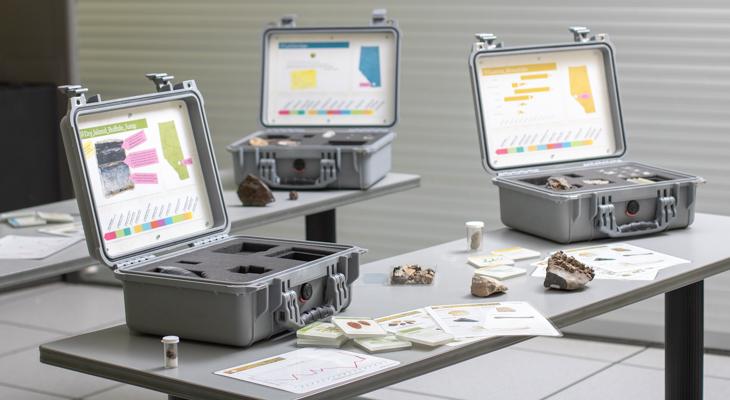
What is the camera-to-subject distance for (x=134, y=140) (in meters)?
2.54

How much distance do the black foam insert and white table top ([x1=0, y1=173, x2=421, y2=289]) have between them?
0.43 m

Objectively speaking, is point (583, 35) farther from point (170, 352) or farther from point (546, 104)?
point (170, 352)

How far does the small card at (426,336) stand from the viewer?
2.21m

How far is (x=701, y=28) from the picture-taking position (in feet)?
15.2

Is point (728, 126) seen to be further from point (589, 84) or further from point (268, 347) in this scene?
point (268, 347)

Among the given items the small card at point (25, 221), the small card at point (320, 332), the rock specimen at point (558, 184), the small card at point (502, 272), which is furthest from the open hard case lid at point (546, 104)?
the small card at point (25, 221)

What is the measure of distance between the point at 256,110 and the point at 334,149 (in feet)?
5.93

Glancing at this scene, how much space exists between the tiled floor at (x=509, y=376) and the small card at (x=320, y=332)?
1883 millimetres

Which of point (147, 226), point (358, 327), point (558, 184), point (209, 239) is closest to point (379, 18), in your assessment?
point (558, 184)

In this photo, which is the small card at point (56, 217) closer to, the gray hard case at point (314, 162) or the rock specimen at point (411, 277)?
the gray hard case at point (314, 162)

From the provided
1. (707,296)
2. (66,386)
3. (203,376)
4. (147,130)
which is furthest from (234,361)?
(707,296)

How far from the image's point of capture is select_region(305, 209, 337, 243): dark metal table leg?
4.27 m

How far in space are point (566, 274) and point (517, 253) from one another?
39cm

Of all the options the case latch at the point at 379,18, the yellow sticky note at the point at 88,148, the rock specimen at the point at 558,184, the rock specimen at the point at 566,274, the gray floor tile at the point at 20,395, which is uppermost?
the case latch at the point at 379,18
